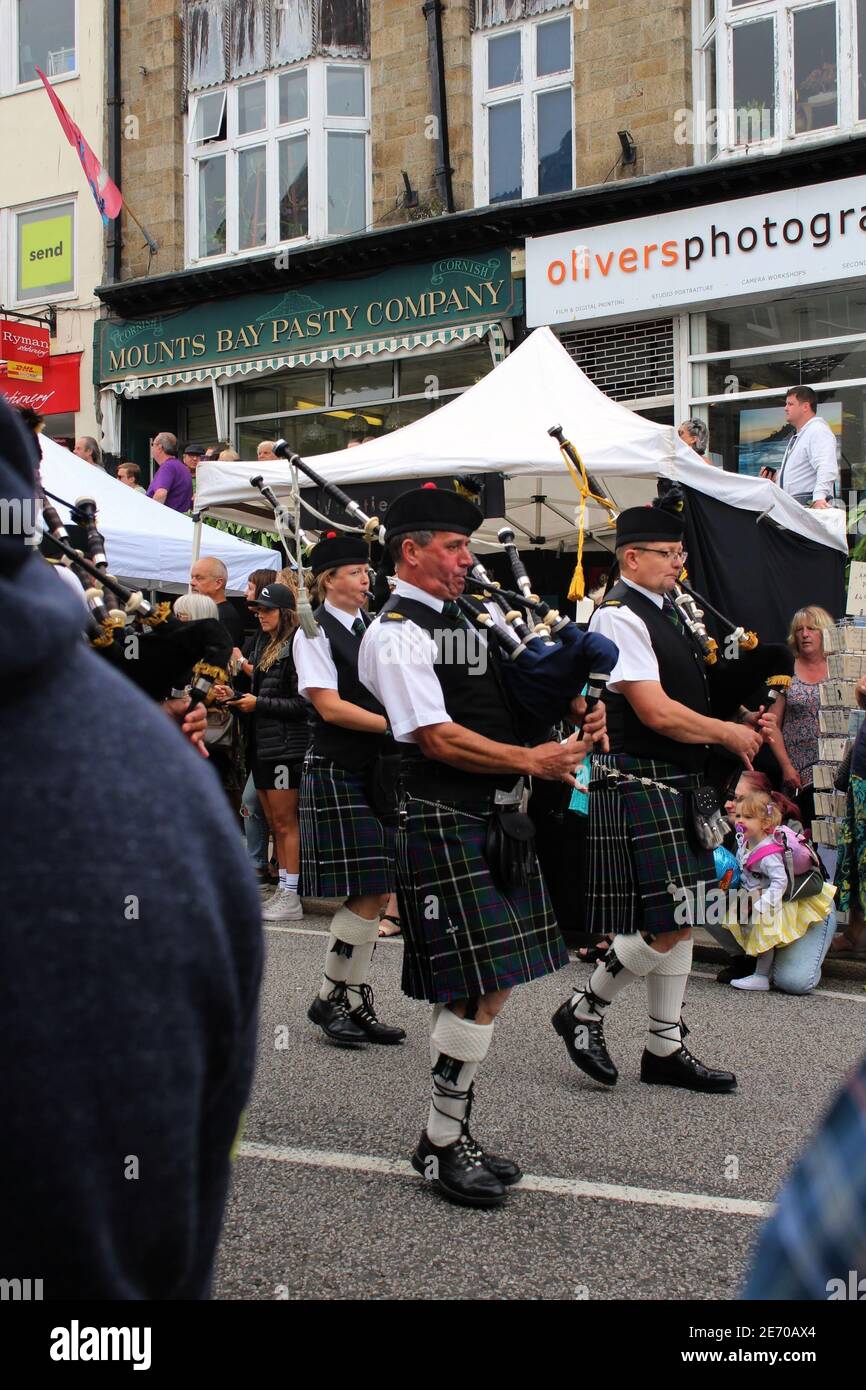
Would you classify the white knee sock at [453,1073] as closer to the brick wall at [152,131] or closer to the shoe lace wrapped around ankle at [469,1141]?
the shoe lace wrapped around ankle at [469,1141]

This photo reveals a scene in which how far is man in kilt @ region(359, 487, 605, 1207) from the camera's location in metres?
3.75

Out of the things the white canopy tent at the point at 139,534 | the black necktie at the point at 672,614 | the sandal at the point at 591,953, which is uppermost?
the white canopy tent at the point at 139,534

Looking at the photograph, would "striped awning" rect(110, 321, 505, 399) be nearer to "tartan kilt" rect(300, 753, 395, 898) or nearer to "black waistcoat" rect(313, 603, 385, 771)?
"black waistcoat" rect(313, 603, 385, 771)

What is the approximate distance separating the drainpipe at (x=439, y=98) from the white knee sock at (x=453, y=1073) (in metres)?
11.6

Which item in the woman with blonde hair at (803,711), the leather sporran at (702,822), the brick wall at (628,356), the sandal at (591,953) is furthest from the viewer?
the brick wall at (628,356)

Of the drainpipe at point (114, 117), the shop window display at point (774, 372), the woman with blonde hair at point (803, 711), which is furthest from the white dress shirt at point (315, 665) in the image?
the drainpipe at point (114, 117)

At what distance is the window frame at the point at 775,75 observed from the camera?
11.8 meters

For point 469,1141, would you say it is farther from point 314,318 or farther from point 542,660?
point 314,318

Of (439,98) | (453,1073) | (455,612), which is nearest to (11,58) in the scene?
(439,98)

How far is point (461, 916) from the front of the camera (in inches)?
149

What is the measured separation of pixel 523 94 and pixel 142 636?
11581 mm

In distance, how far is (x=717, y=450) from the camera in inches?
502

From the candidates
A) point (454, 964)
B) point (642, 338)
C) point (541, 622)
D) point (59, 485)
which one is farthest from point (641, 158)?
point (454, 964)
